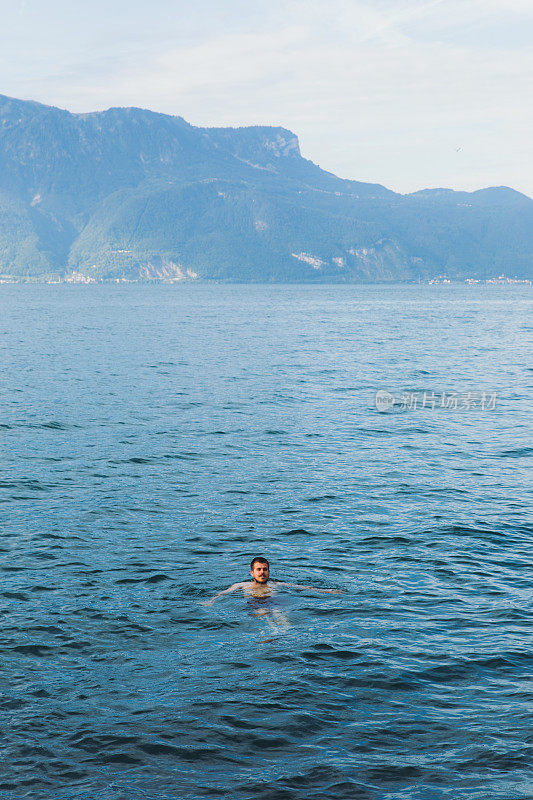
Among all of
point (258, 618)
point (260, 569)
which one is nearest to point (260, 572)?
point (260, 569)

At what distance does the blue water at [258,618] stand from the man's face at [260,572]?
2.24 feet

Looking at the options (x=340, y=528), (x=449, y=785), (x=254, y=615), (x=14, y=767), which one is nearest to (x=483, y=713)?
(x=449, y=785)

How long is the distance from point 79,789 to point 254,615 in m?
7.09

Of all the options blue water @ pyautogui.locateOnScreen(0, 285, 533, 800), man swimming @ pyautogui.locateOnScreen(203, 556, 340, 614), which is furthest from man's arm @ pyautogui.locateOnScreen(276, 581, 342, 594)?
blue water @ pyautogui.locateOnScreen(0, 285, 533, 800)

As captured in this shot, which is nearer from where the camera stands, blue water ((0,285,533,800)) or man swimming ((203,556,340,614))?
blue water ((0,285,533,800))

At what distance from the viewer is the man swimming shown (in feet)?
60.8

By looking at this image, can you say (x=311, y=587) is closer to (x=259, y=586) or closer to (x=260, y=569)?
(x=259, y=586)

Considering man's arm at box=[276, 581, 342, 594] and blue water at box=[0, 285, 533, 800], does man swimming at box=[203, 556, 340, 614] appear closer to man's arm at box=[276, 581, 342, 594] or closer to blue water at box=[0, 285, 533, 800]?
man's arm at box=[276, 581, 342, 594]

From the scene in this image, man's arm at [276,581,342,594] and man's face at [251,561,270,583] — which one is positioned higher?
man's face at [251,561,270,583]

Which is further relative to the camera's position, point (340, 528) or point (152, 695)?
point (340, 528)

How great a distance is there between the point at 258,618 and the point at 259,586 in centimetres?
109

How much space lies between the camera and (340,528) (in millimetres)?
24531

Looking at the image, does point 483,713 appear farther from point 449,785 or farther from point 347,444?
point 347,444

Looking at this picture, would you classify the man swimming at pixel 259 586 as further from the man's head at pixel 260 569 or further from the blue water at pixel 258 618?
the blue water at pixel 258 618
